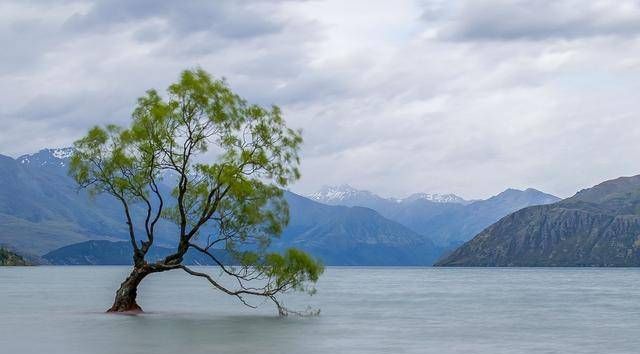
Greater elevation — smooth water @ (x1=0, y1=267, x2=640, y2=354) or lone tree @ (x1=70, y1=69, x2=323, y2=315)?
lone tree @ (x1=70, y1=69, x2=323, y2=315)

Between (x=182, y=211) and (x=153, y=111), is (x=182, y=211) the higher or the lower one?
the lower one

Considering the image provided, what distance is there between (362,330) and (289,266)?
804 cm

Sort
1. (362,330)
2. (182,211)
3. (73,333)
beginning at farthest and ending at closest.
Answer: (182,211) → (362,330) → (73,333)

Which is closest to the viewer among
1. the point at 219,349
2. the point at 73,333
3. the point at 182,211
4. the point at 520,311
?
the point at 219,349

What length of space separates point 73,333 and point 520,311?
54974 mm

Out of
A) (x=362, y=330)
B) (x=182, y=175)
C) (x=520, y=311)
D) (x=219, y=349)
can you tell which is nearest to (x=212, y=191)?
(x=182, y=175)

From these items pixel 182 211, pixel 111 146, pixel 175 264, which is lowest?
pixel 175 264

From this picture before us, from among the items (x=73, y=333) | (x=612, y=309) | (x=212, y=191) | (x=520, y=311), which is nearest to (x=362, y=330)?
(x=212, y=191)

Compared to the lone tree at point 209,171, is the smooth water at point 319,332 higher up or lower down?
lower down

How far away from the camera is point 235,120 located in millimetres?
66250

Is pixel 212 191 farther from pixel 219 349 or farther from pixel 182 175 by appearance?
pixel 219 349

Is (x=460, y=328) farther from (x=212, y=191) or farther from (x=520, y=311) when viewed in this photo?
(x=520, y=311)

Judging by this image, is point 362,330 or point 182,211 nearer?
point 362,330

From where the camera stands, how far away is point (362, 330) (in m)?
63.1
